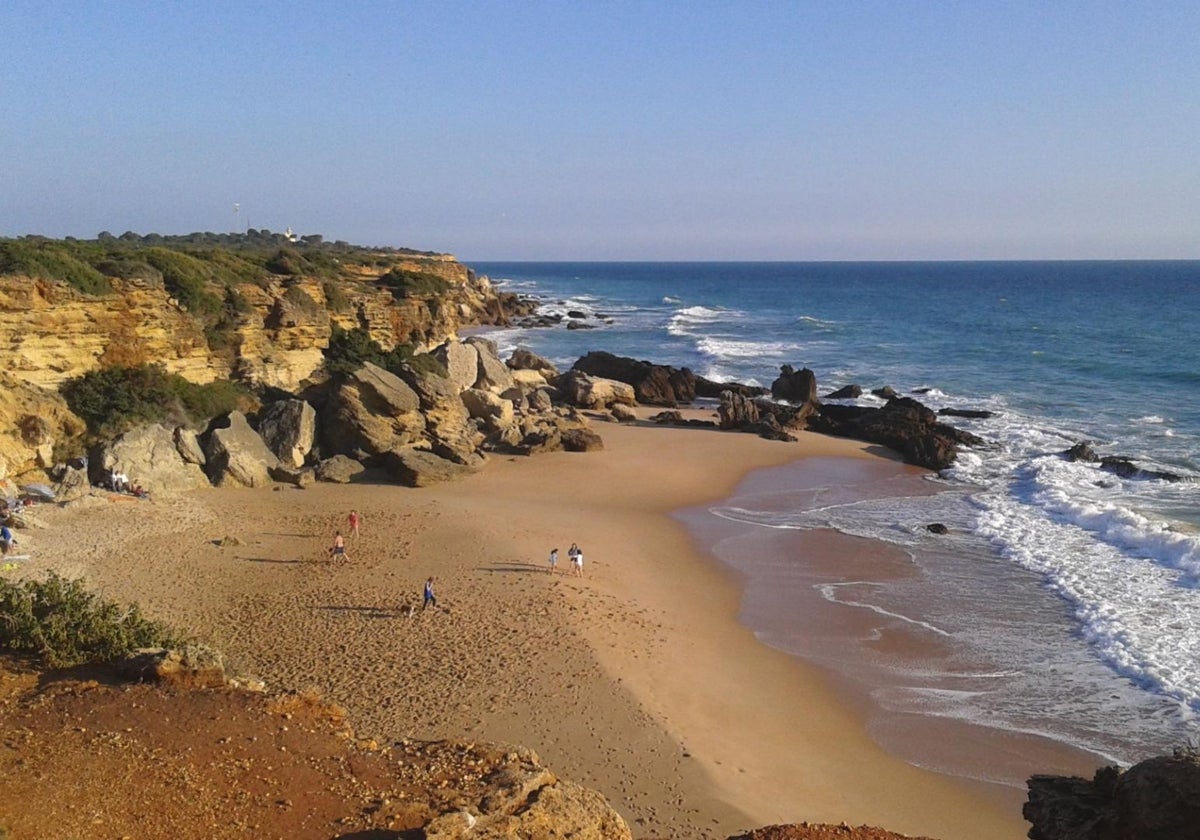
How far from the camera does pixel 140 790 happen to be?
7.61 meters

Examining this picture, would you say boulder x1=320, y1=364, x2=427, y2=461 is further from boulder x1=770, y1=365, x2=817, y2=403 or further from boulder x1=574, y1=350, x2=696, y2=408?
boulder x1=770, y1=365, x2=817, y2=403

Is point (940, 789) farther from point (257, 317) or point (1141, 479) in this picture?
point (257, 317)

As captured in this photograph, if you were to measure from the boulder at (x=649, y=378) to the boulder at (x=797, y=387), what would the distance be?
418 centimetres

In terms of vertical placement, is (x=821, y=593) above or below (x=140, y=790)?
below

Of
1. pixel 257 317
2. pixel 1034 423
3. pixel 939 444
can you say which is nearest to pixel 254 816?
pixel 257 317

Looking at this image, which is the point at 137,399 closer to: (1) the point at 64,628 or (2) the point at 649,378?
(1) the point at 64,628

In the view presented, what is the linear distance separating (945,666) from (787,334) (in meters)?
56.5

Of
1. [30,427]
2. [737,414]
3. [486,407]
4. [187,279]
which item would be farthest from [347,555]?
[737,414]

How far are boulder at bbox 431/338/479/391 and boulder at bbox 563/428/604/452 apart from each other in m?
5.13

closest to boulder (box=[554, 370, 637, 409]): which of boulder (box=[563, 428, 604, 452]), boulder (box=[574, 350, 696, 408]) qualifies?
boulder (box=[574, 350, 696, 408])

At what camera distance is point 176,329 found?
24.9 meters

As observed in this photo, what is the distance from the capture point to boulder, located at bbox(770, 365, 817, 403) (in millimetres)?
38969

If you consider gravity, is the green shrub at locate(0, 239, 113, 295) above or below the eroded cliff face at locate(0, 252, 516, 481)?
above

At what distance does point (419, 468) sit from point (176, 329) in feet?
27.0
